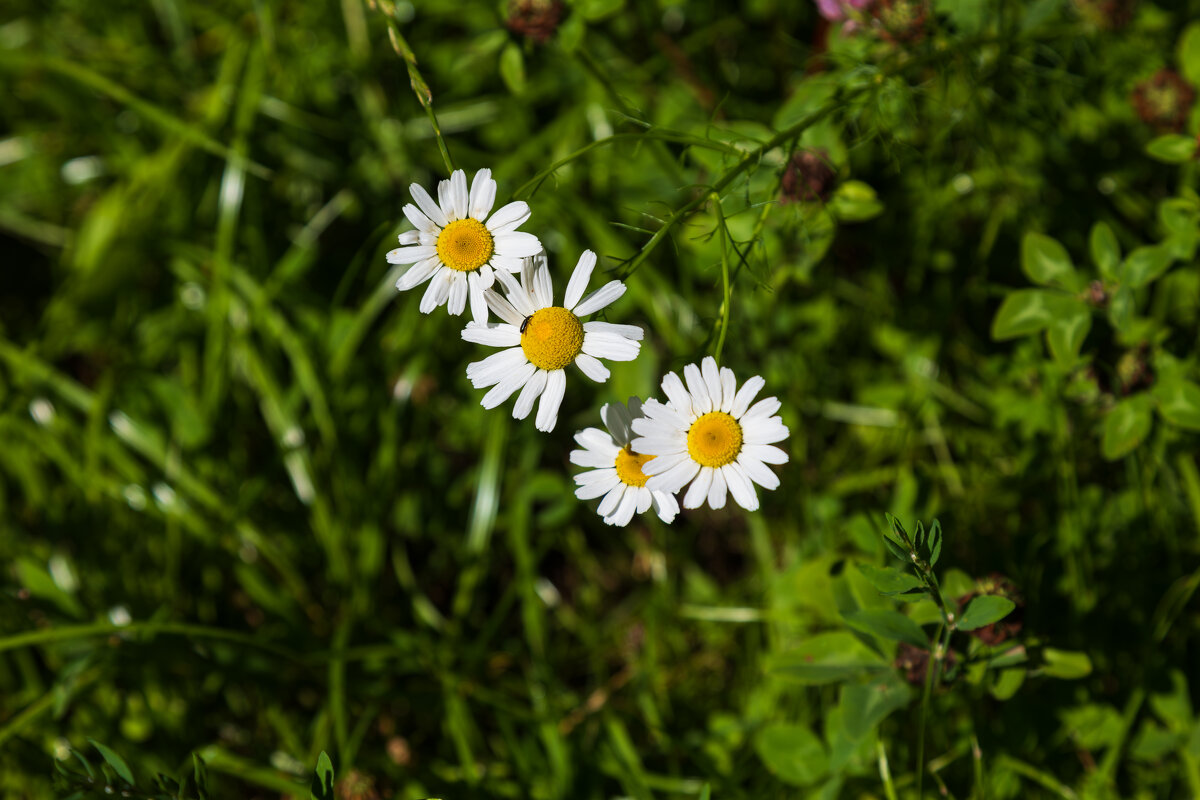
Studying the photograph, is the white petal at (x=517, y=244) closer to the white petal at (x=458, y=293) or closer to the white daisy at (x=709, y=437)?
the white petal at (x=458, y=293)

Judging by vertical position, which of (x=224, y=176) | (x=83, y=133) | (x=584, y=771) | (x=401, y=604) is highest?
(x=83, y=133)

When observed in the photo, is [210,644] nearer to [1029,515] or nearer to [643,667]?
[643,667]

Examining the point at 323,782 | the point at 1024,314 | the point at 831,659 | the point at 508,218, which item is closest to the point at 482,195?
the point at 508,218

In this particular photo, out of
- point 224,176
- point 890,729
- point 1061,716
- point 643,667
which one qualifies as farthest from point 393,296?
point 1061,716

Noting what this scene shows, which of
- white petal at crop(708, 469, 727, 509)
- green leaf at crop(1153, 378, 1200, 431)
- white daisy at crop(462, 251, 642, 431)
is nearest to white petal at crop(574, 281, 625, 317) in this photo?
white daisy at crop(462, 251, 642, 431)

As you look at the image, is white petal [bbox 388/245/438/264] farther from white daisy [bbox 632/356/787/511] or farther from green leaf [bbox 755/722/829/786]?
green leaf [bbox 755/722/829/786]

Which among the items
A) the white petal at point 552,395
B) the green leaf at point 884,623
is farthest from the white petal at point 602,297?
the green leaf at point 884,623
